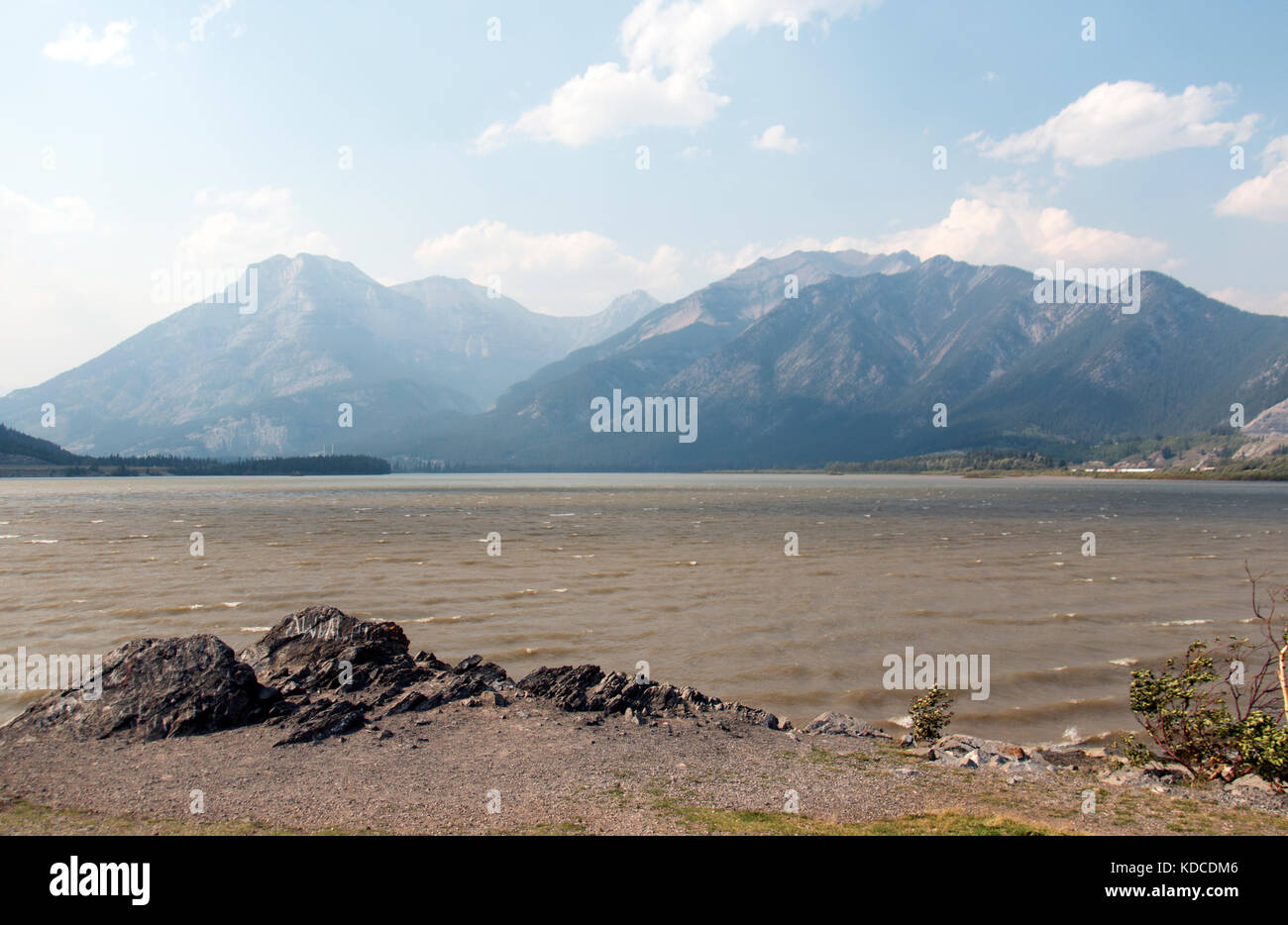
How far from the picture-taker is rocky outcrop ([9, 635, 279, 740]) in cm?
1523

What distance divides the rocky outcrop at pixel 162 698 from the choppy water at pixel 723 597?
4383 millimetres

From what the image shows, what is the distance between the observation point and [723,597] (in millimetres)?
34000

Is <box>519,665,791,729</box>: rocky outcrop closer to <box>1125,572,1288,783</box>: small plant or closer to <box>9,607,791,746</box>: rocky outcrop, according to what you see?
<box>9,607,791,746</box>: rocky outcrop

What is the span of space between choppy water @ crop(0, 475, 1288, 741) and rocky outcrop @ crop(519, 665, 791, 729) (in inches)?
84.7

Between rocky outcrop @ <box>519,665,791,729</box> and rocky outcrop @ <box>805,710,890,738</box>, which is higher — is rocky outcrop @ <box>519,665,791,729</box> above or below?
above

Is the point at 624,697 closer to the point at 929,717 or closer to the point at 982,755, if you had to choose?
the point at 929,717

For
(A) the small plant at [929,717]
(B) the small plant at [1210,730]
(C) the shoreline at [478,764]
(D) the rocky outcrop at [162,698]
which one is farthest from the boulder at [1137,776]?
(D) the rocky outcrop at [162,698]

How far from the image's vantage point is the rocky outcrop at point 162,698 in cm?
1523

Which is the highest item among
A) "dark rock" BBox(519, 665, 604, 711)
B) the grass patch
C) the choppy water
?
the grass patch

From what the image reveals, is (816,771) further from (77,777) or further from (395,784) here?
(77,777)

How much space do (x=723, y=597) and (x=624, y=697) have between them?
16896 mm

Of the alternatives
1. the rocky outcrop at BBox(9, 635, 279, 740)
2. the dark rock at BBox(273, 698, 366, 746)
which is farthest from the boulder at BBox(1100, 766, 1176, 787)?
the rocky outcrop at BBox(9, 635, 279, 740)

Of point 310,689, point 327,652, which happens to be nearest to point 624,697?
point 310,689
